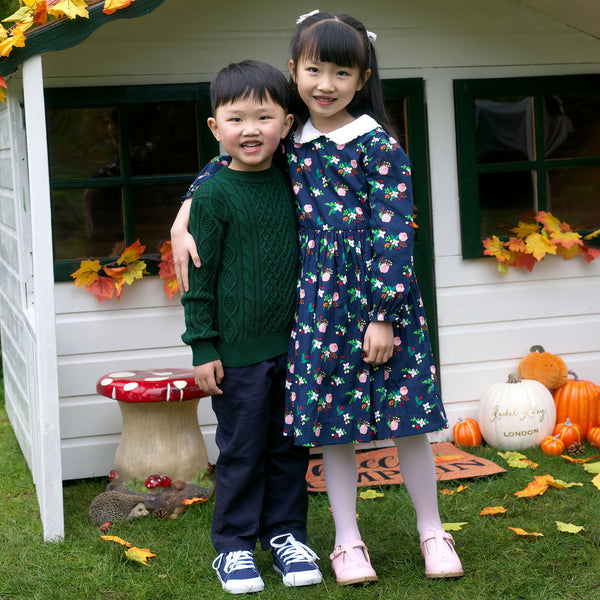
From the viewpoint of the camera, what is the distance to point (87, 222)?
4594mm

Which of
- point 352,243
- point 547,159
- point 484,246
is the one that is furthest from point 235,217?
point 547,159

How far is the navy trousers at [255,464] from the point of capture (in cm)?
309

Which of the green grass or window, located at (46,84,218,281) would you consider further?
window, located at (46,84,218,281)

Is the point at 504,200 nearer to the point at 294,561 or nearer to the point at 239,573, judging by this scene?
the point at 294,561

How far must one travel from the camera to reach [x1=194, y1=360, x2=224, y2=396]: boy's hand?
9.93 ft

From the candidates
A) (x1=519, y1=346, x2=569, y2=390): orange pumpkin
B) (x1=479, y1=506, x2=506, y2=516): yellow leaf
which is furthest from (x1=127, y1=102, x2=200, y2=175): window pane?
(x1=479, y1=506, x2=506, y2=516): yellow leaf

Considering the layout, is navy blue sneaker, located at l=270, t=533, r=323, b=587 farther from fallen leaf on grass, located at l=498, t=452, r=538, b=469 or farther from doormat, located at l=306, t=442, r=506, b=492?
fallen leaf on grass, located at l=498, t=452, r=538, b=469

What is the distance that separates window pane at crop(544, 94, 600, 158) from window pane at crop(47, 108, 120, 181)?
94.1 inches

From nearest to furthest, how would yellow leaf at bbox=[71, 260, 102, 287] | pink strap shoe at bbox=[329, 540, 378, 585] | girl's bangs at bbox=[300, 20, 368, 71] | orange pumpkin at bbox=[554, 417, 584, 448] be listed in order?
1. girl's bangs at bbox=[300, 20, 368, 71]
2. pink strap shoe at bbox=[329, 540, 378, 585]
3. yellow leaf at bbox=[71, 260, 102, 287]
4. orange pumpkin at bbox=[554, 417, 584, 448]

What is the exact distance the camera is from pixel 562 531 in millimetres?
3557

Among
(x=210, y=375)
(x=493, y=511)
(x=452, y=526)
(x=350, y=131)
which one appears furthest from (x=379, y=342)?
(x=493, y=511)

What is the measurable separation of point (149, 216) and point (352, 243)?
1930 millimetres

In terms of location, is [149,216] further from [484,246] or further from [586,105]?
[586,105]

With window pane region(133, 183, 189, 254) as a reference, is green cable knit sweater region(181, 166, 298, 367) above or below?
below
